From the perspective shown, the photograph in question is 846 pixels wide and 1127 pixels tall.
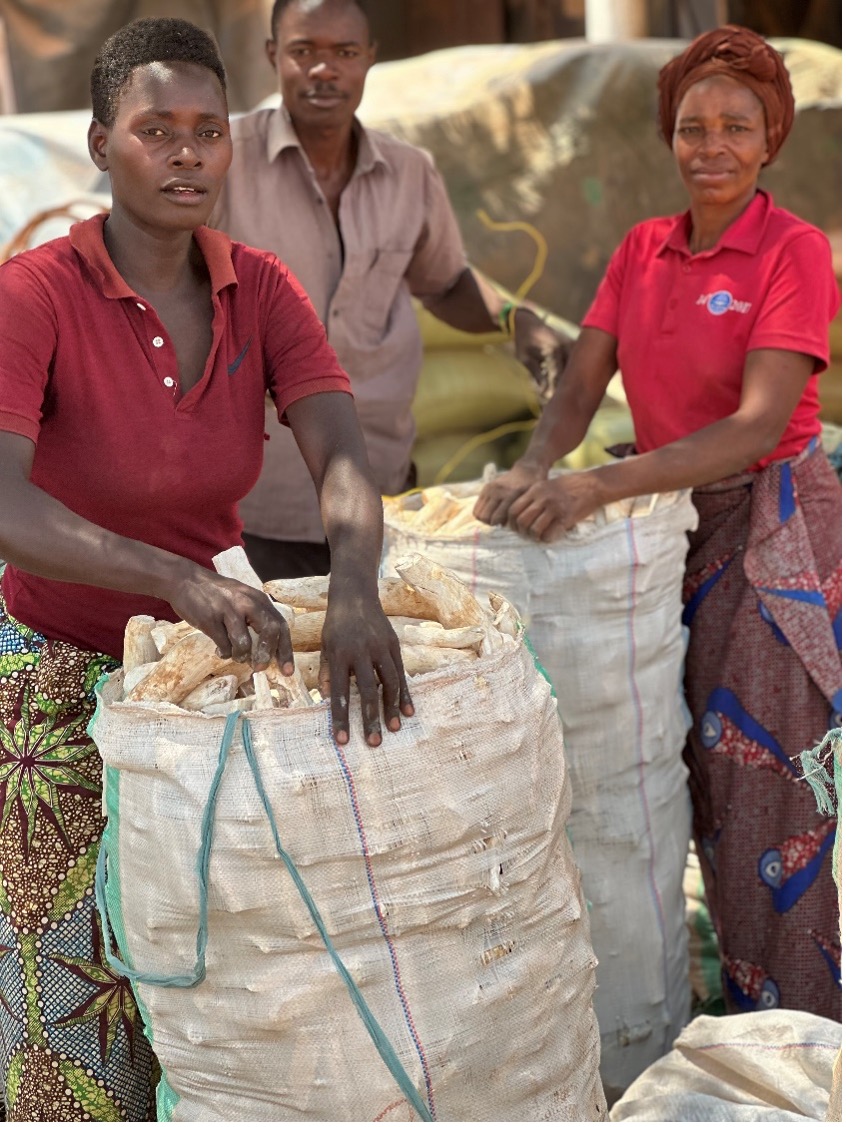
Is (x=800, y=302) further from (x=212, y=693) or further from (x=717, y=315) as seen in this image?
(x=212, y=693)

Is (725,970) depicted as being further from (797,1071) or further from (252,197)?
(252,197)

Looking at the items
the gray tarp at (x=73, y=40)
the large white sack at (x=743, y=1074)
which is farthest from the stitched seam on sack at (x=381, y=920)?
the gray tarp at (x=73, y=40)

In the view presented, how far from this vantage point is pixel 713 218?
2.65 metres

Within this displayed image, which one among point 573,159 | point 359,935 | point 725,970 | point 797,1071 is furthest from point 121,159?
point 573,159

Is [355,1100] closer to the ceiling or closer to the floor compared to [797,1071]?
closer to the ceiling

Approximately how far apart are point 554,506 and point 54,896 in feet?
3.36

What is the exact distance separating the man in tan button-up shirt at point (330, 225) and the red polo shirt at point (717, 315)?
39 centimetres

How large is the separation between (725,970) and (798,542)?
0.84 m

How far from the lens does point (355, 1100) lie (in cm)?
173

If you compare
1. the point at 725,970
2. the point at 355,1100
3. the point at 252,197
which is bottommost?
the point at 725,970

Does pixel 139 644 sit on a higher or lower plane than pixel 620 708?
higher

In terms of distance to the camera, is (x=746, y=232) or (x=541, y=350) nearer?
(x=746, y=232)

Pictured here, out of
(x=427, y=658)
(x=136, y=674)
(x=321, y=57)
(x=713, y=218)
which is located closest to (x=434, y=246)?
(x=321, y=57)

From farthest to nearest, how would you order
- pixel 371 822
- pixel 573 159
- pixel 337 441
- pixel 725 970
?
pixel 573 159, pixel 725 970, pixel 337 441, pixel 371 822
